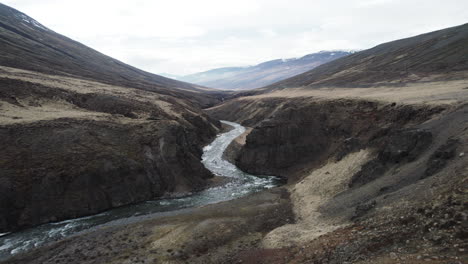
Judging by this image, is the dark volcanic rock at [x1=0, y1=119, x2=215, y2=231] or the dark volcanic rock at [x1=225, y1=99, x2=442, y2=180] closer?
the dark volcanic rock at [x1=0, y1=119, x2=215, y2=231]

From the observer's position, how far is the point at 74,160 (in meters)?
43.0

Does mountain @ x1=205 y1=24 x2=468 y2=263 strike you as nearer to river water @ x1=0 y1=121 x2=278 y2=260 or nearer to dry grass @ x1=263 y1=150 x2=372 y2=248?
dry grass @ x1=263 y1=150 x2=372 y2=248

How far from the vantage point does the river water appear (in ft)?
Result: 105

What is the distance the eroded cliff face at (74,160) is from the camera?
1486 inches

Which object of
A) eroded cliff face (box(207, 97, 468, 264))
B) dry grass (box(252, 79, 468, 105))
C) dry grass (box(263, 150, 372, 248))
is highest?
dry grass (box(252, 79, 468, 105))

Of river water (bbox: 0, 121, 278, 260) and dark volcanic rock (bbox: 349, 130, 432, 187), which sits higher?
dark volcanic rock (bbox: 349, 130, 432, 187)

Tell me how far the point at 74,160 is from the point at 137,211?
12861 millimetres

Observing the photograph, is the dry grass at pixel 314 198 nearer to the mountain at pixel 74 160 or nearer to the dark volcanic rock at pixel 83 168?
the mountain at pixel 74 160

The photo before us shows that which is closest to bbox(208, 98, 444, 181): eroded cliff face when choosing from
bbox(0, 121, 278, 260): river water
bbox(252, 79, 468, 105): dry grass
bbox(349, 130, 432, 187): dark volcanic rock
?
bbox(252, 79, 468, 105): dry grass

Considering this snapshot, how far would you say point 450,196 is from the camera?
1833 centimetres

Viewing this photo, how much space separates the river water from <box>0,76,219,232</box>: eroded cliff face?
5.64 ft

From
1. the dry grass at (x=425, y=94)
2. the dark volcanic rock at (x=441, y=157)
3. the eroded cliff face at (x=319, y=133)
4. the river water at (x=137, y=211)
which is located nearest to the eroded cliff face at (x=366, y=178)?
the dark volcanic rock at (x=441, y=157)

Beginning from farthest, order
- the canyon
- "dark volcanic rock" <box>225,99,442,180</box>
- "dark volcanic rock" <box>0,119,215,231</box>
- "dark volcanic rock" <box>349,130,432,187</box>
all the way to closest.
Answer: "dark volcanic rock" <box>225,99,442,180</box> < "dark volcanic rock" <box>0,119,215,231</box> < "dark volcanic rock" <box>349,130,432,187</box> < the canyon

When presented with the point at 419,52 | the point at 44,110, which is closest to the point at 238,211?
the point at 44,110
